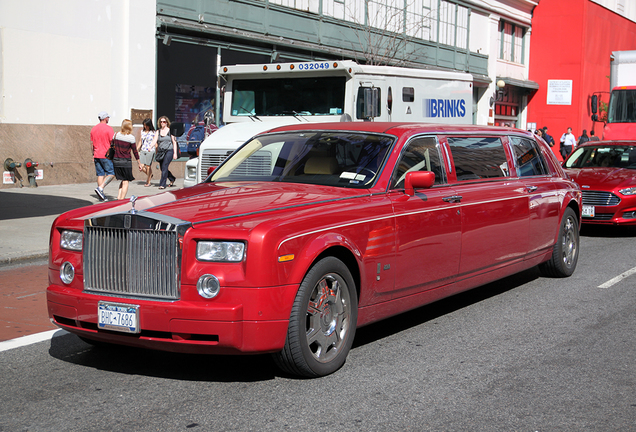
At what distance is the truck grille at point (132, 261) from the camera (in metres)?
4.64

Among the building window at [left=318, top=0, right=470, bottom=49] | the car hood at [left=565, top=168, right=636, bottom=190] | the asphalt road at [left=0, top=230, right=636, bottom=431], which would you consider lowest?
the asphalt road at [left=0, top=230, right=636, bottom=431]

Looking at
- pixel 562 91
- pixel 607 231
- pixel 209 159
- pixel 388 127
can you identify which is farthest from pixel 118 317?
pixel 562 91

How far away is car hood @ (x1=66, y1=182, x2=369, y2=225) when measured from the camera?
194 inches

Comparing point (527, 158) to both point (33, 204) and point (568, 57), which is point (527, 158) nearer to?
point (33, 204)

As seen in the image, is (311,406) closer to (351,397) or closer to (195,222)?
(351,397)

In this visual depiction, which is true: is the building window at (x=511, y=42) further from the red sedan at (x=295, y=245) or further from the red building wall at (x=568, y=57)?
the red sedan at (x=295, y=245)

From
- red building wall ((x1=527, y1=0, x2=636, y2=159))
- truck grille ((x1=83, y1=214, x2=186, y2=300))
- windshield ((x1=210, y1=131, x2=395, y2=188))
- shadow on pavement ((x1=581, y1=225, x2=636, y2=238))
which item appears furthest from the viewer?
red building wall ((x1=527, y1=0, x2=636, y2=159))

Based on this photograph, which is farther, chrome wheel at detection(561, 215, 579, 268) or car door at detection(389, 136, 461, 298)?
chrome wheel at detection(561, 215, 579, 268)

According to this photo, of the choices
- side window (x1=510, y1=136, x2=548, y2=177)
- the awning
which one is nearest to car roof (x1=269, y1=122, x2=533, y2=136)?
side window (x1=510, y1=136, x2=548, y2=177)

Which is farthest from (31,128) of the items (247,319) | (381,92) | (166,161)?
(247,319)

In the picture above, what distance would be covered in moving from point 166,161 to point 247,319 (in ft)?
48.5

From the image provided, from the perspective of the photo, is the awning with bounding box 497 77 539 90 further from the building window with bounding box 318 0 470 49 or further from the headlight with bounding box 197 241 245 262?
the headlight with bounding box 197 241 245 262

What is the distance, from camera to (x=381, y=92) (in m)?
14.0

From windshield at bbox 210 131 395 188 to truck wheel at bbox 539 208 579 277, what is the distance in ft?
11.0
